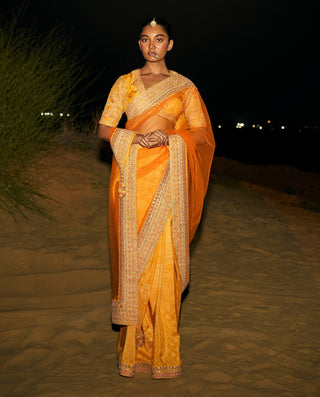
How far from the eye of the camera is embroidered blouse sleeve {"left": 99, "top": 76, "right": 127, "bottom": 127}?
2.88 metres

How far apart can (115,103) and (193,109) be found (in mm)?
486

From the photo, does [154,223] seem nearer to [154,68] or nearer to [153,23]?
[154,68]

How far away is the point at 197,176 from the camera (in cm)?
293

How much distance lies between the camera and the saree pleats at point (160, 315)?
2.84 m

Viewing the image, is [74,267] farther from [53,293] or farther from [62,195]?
[62,195]

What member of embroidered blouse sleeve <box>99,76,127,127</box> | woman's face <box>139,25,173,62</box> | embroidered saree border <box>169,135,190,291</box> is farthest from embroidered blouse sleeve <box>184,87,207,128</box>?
embroidered blouse sleeve <box>99,76,127,127</box>

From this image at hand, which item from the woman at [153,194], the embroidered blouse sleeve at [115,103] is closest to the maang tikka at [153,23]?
the woman at [153,194]

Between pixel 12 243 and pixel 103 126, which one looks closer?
pixel 103 126

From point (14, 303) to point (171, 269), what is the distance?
2079 millimetres

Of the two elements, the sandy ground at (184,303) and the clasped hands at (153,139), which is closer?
the clasped hands at (153,139)

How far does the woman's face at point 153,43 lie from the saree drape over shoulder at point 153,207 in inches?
5.5

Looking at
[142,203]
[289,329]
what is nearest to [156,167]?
[142,203]

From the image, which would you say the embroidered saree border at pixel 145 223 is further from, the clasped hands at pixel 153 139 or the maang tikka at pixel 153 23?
the maang tikka at pixel 153 23

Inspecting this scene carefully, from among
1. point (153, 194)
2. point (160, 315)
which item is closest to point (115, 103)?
point (153, 194)
